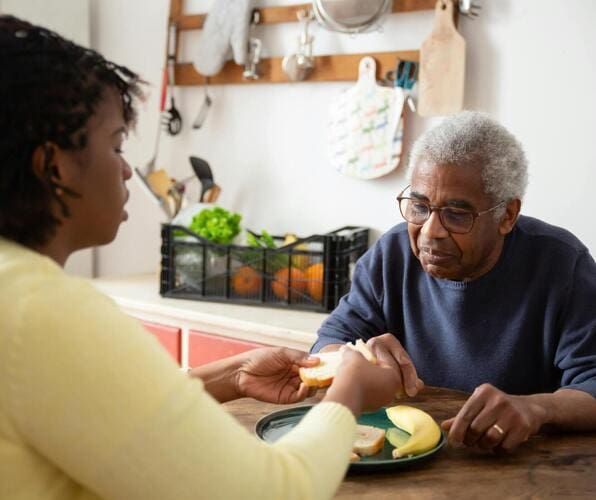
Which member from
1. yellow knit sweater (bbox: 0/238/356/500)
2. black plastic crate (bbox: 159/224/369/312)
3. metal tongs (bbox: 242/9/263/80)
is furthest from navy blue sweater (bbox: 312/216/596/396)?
metal tongs (bbox: 242/9/263/80)

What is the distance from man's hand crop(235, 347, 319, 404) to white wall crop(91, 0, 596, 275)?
123 cm

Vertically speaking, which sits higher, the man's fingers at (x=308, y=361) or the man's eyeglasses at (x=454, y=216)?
the man's eyeglasses at (x=454, y=216)

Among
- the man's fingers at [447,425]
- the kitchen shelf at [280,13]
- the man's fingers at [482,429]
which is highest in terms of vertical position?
the kitchen shelf at [280,13]

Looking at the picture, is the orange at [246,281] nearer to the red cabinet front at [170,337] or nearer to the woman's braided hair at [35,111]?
the red cabinet front at [170,337]

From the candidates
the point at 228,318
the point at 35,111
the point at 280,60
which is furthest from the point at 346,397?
the point at 280,60

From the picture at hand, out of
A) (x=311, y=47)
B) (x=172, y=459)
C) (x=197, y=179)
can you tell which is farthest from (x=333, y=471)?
(x=197, y=179)

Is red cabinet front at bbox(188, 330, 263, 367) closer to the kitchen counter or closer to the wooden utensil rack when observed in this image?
the kitchen counter

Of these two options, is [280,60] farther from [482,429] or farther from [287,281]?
[482,429]

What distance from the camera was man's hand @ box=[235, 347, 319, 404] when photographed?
129 cm

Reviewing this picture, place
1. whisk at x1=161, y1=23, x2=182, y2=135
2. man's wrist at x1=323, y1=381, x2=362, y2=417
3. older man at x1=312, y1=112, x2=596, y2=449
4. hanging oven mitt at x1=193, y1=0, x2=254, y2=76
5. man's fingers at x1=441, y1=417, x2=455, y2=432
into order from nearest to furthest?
man's wrist at x1=323, y1=381, x2=362, y2=417 < man's fingers at x1=441, y1=417, x2=455, y2=432 < older man at x1=312, y1=112, x2=596, y2=449 < hanging oven mitt at x1=193, y1=0, x2=254, y2=76 < whisk at x1=161, y1=23, x2=182, y2=135

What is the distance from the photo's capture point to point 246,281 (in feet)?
8.00

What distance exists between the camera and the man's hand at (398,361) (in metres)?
1.29

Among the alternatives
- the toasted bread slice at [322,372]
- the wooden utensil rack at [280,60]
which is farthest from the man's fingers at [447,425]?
the wooden utensil rack at [280,60]

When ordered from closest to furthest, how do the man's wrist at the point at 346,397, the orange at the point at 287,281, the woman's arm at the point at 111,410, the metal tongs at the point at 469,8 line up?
the woman's arm at the point at 111,410, the man's wrist at the point at 346,397, the metal tongs at the point at 469,8, the orange at the point at 287,281
